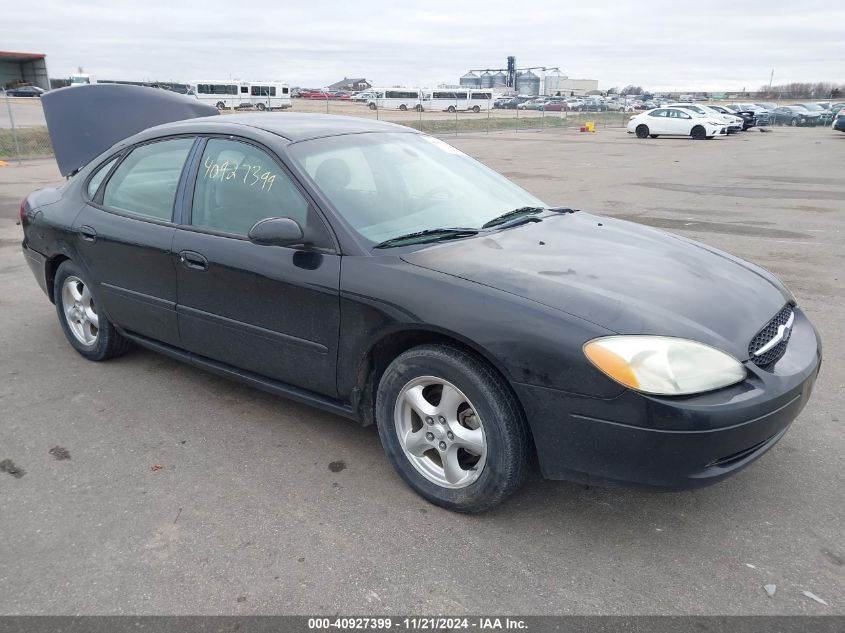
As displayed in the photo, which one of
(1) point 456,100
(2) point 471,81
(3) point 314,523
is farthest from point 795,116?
(2) point 471,81

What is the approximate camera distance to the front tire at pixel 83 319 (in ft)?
14.8

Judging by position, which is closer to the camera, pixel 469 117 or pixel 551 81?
pixel 469 117

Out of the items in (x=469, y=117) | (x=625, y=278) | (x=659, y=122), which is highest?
(x=625, y=278)

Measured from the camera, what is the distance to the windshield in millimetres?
3365

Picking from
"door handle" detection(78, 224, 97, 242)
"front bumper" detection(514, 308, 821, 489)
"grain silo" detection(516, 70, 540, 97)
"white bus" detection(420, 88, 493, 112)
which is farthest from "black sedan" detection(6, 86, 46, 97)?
"grain silo" detection(516, 70, 540, 97)

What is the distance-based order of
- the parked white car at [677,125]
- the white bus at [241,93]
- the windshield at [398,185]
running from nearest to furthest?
1. the windshield at [398,185]
2. the parked white car at [677,125]
3. the white bus at [241,93]

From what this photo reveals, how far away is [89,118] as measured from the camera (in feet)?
20.8

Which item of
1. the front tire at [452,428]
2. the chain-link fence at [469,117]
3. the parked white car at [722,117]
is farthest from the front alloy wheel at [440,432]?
the parked white car at [722,117]

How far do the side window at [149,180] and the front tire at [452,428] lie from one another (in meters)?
1.78

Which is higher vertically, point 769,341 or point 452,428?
point 769,341

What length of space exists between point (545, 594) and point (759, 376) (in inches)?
44.7

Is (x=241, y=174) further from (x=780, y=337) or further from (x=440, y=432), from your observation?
(x=780, y=337)

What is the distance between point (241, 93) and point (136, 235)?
204ft

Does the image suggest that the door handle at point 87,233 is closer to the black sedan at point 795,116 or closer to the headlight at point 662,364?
the headlight at point 662,364
